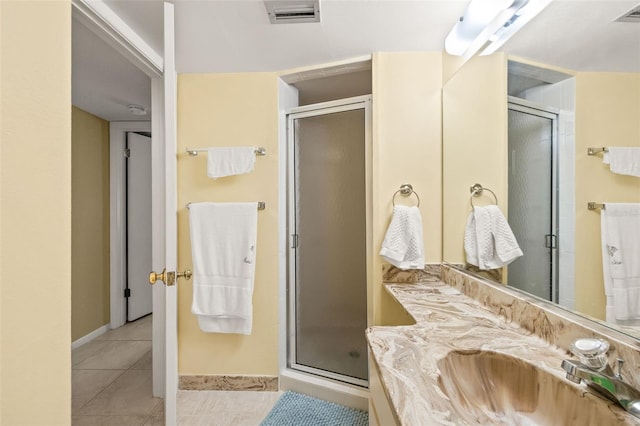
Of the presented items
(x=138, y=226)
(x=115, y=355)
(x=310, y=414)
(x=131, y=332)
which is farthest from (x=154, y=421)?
(x=138, y=226)

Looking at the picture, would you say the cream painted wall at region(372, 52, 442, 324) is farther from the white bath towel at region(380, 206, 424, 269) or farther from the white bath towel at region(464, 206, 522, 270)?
the white bath towel at region(464, 206, 522, 270)

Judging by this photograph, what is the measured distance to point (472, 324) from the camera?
103 centimetres

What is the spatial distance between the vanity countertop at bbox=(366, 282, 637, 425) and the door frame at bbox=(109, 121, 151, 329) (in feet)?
9.59

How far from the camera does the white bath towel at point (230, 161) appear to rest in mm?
1873

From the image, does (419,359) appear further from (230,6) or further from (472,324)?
(230,6)

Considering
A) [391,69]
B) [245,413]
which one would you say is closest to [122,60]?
[391,69]

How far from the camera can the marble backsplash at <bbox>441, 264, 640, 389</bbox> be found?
2.20ft

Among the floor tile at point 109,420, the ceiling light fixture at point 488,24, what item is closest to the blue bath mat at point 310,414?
the floor tile at point 109,420

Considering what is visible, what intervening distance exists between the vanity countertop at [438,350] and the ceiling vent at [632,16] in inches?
33.9

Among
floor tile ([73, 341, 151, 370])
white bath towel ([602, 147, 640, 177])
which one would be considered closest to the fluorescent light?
white bath towel ([602, 147, 640, 177])

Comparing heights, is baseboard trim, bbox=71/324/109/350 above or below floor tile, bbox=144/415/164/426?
above

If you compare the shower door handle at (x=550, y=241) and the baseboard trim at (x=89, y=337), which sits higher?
the shower door handle at (x=550, y=241)

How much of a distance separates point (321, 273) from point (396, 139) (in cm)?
99
